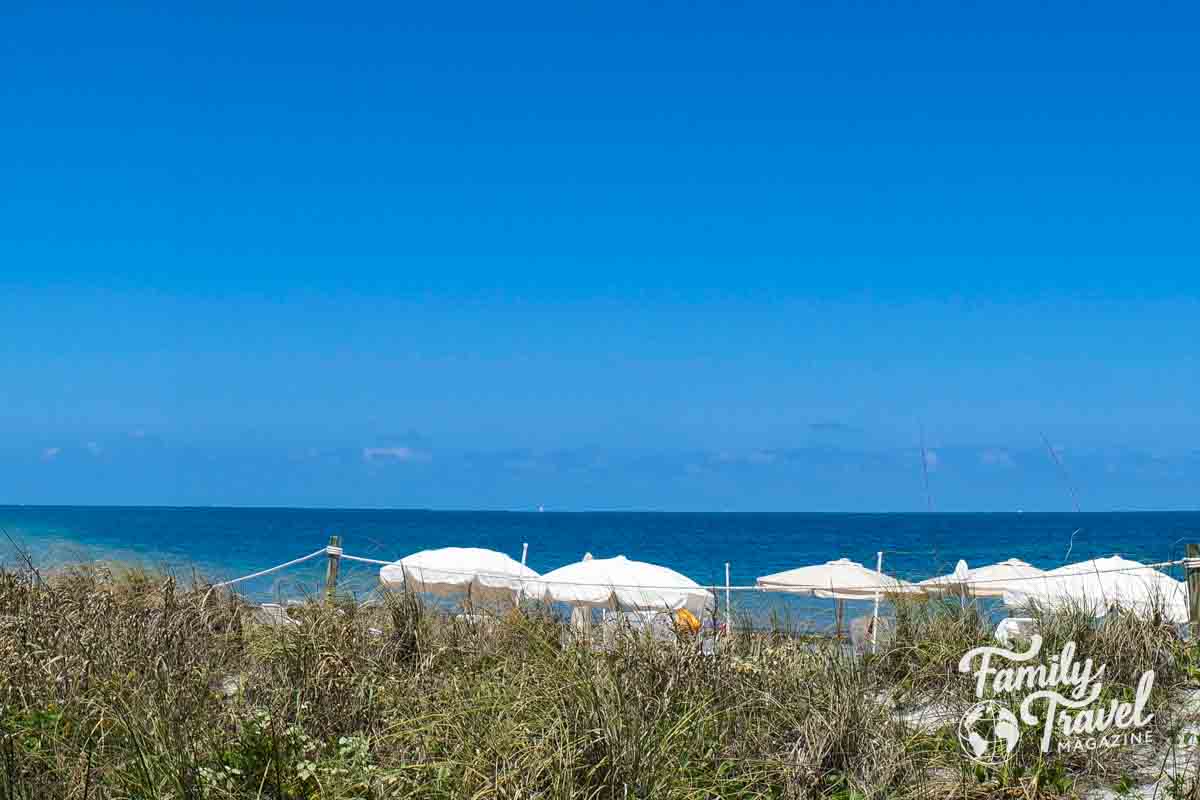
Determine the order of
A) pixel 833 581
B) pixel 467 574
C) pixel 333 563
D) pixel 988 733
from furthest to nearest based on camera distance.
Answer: pixel 833 581 < pixel 467 574 < pixel 333 563 < pixel 988 733

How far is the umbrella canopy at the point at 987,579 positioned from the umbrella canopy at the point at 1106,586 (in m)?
0.15

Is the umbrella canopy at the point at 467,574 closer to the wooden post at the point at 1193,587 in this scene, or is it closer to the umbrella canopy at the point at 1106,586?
the umbrella canopy at the point at 1106,586

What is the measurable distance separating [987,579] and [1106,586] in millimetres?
1808

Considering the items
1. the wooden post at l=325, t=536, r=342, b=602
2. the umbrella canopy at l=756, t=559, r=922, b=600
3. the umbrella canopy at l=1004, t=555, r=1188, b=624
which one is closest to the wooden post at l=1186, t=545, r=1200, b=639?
the umbrella canopy at l=1004, t=555, r=1188, b=624

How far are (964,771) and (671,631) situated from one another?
2056mm

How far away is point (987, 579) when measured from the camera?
13.1 metres

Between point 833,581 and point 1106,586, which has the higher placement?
point 1106,586

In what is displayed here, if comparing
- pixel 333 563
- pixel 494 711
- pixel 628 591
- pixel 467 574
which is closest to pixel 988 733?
pixel 494 711

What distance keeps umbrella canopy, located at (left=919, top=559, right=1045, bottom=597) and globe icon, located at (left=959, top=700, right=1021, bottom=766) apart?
2792mm

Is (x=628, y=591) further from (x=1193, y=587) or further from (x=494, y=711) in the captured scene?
(x=494, y=711)

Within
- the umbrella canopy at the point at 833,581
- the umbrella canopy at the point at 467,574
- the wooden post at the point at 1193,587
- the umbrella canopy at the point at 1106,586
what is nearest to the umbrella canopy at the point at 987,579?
the umbrella canopy at the point at 1106,586

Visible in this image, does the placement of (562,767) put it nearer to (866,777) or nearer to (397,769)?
(397,769)

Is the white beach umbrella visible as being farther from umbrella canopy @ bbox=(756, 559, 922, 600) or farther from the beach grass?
the beach grass

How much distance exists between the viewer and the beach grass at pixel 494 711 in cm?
476
